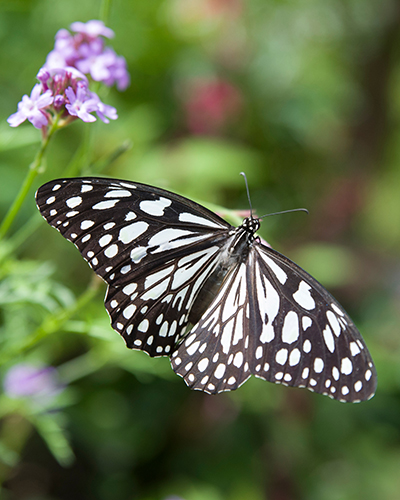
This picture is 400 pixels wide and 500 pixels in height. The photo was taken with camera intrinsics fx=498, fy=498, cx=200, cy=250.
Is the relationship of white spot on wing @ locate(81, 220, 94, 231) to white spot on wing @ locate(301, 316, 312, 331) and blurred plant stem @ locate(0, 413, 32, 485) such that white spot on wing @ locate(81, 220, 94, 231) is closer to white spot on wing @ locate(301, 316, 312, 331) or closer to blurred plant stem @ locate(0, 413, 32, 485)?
white spot on wing @ locate(301, 316, 312, 331)

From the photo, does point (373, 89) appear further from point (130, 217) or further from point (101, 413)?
point (130, 217)

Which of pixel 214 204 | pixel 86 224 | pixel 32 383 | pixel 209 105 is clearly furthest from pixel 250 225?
pixel 209 105

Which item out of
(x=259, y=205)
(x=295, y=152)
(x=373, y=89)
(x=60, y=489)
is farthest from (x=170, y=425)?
(x=373, y=89)

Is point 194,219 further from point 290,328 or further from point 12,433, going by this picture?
point 12,433

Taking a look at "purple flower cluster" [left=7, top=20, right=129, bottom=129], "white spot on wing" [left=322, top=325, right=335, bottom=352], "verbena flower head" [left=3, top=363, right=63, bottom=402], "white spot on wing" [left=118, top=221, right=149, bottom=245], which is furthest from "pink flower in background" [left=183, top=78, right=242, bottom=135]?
"white spot on wing" [left=322, top=325, right=335, bottom=352]

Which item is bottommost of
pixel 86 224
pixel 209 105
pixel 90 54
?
pixel 86 224

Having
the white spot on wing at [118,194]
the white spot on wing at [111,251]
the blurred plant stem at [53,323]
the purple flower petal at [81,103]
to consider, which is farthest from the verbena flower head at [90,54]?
the blurred plant stem at [53,323]

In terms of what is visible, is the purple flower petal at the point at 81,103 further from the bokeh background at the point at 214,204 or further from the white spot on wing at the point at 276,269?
the bokeh background at the point at 214,204
